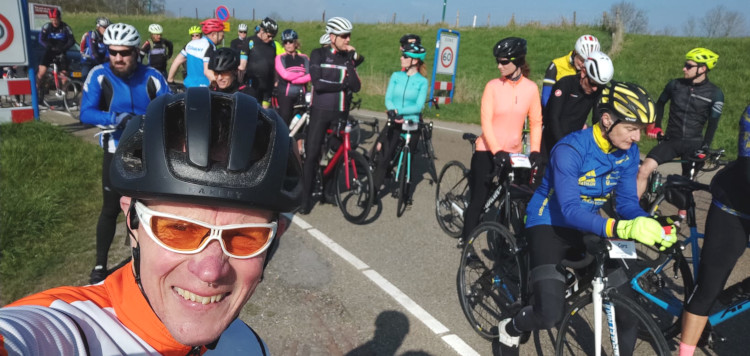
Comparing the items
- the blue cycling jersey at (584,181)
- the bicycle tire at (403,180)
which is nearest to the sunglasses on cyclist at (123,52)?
the bicycle tire at (403,180)

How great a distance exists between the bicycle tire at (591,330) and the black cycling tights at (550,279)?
72 mm

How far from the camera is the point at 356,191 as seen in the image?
6.63 metres

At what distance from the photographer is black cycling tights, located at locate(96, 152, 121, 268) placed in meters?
4.21

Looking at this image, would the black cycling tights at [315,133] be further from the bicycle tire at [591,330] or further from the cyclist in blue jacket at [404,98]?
the bicycle tire at [591,330]

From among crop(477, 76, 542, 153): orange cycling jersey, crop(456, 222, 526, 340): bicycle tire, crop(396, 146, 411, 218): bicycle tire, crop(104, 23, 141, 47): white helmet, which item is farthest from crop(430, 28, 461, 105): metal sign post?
crop(104, 23, 141, 47): white helmet

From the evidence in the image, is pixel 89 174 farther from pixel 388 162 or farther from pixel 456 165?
pixel 456 165

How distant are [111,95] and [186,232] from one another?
12.2ft

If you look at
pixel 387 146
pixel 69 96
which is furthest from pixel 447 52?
pixel 69 96

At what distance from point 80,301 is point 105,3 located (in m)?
73.1

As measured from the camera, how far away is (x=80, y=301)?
1270 mm

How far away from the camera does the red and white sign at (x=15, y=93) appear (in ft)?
30.2

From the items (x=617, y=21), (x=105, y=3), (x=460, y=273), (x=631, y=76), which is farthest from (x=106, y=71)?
(x=105, y=3)

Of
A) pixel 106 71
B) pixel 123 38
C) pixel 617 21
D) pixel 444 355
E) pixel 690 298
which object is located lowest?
pixel 444 355

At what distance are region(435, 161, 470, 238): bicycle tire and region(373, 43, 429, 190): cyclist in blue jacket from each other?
761 millimetres
